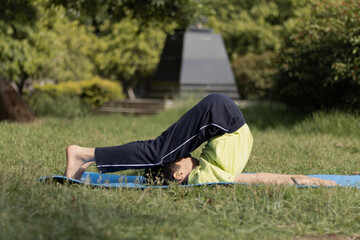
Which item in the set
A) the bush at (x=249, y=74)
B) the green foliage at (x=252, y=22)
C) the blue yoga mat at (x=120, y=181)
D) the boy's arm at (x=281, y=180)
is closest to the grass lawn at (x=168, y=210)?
the blue yoga mat at (x=120, y=181)

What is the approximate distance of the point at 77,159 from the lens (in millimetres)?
3604

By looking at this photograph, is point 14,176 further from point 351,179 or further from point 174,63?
point 174,63

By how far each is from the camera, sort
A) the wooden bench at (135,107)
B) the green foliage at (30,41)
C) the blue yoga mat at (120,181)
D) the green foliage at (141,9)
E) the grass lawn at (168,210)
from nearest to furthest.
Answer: the grass lawn at (168,210) < the blue yoga mat at (120,181) < the green foliage at (141,9) < the green foliage at (30,41) < the wooden bench at (135,107)

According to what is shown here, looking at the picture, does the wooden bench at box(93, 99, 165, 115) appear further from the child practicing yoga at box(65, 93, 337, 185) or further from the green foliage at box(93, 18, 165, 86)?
the child practicing yoga at box(65, 93, 337, 185)

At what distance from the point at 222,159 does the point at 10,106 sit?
634 cm

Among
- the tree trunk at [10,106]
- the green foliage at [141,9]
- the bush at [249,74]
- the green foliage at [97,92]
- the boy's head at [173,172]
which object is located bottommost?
the bush at [249,74]

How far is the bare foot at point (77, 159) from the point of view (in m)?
3.58

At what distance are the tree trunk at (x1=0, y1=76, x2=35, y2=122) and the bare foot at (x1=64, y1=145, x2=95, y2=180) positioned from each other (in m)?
5.56

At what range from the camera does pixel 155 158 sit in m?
3.59

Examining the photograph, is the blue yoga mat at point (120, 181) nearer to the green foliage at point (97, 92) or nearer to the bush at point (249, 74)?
the green foliage at point (97, 92)

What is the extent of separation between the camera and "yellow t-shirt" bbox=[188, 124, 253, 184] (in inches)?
143

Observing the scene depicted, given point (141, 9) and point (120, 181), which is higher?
point (141, 9)

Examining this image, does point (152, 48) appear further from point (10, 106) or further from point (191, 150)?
point (191, 150)

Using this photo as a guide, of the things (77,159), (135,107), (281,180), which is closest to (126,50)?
(135,107)
